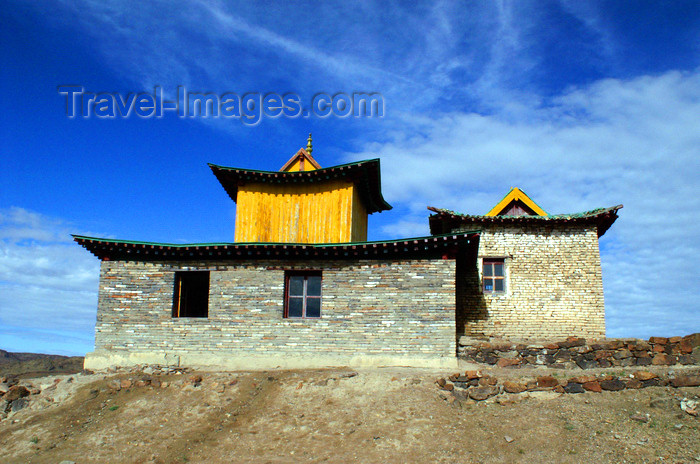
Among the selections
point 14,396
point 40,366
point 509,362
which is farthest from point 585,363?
point 40,366

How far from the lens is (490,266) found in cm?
2108

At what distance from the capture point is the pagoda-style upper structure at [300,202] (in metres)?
21.6

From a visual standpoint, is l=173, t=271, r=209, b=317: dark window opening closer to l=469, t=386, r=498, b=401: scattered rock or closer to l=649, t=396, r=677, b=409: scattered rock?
l=469, t=386, r=498, b=401: scattered rock

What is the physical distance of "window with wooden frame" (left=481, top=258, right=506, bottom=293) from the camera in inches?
819

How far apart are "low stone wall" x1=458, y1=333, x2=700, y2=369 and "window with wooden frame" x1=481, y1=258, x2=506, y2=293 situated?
2.81 m

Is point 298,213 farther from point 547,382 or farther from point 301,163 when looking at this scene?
point 547,382

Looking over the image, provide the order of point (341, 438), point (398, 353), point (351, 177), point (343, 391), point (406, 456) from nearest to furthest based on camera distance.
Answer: point (406, 456)
point (341, 438)
point (343, 391)
point (398, 353)
point (351, 177)

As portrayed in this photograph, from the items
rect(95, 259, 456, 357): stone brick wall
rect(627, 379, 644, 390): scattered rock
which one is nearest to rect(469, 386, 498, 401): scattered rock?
rect(95, 259, 456, 357): stone brick wall

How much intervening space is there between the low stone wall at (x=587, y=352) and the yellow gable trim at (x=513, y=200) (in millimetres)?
6385

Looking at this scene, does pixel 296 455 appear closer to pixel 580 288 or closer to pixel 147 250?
pixel 147 250

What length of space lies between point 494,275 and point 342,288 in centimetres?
694

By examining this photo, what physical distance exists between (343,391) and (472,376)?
3.90 meters

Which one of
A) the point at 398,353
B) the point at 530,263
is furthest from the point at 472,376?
the point at 530,263

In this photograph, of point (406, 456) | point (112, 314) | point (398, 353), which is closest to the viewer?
point (406, 456)
